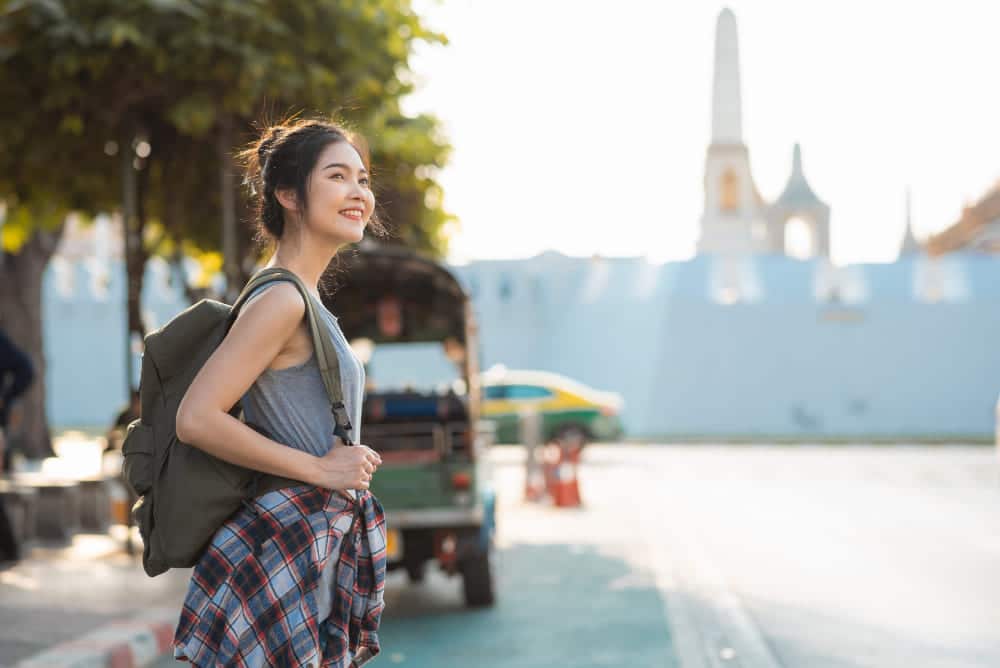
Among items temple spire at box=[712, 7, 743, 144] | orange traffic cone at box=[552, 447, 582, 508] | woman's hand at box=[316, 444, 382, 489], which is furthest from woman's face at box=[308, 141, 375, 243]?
temple spire at box=[712, 7, 743, 144]

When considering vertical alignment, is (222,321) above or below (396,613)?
above

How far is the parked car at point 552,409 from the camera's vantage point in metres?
27.7

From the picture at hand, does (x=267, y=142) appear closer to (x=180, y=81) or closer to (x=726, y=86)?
(x=180, y=81)

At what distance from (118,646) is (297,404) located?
4607mm

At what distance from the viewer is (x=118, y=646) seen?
22.8 ft

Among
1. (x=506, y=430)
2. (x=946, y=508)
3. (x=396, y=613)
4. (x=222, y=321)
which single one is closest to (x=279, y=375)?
(x=222, y=321)

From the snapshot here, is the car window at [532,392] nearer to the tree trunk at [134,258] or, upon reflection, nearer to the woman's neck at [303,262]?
the tree trunk at [134,258]

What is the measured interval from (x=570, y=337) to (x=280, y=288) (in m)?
33.6

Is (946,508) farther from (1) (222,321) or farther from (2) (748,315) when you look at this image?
(2) (748,315)

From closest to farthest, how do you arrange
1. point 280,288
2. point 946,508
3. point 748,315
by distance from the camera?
1. point 280,288
2. point 946,508
3. point 748,315

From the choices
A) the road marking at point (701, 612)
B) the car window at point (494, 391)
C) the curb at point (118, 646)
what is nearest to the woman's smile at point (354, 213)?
the curb at point (118, 646)

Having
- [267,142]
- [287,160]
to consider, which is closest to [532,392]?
[267,142]

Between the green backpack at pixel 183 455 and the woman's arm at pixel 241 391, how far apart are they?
0.17ft

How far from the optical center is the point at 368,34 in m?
11.6
